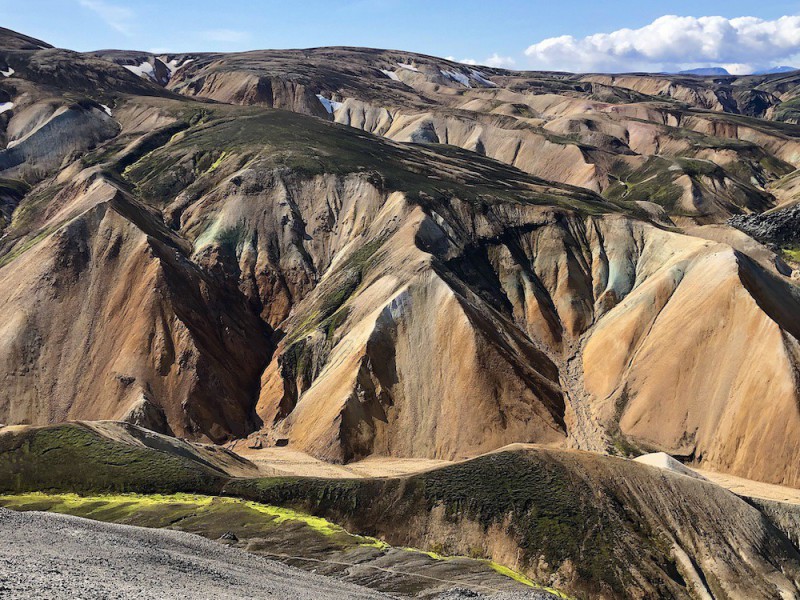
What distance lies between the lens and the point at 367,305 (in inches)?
2886

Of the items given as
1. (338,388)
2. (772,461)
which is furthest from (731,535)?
(338,388)

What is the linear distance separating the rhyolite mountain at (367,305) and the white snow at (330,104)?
78.6m

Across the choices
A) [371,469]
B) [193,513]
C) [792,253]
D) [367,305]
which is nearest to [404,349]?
[367,305]

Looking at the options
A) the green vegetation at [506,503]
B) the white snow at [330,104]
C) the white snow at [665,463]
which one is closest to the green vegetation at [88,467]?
the green vegetation at [506,503]

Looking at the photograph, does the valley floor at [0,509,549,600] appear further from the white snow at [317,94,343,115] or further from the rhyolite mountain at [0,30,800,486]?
the white snow at [317,94,343,115]

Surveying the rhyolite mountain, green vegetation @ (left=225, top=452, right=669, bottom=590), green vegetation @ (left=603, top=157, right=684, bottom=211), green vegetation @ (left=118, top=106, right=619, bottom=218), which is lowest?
green vegetation @ (left=225, top=452, right=669, bottom=590)

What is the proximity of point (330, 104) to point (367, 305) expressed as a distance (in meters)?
133

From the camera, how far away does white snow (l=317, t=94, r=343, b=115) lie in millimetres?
192500

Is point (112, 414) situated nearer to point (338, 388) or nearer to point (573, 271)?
point (338, 388)

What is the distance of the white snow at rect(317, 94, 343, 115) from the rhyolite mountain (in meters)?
78.6

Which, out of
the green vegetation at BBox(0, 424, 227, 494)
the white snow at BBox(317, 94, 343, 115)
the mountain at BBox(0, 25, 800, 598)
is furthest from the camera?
the white snow at BBox(317, 94, 343, 115)

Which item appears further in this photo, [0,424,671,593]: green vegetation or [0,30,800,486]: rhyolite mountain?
[0,30,800,486]: rhyolite mountain

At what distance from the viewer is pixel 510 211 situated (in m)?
90.9

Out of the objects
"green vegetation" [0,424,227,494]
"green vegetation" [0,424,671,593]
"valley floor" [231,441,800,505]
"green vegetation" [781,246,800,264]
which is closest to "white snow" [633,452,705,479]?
"valley floor" [231,441,800,505]
